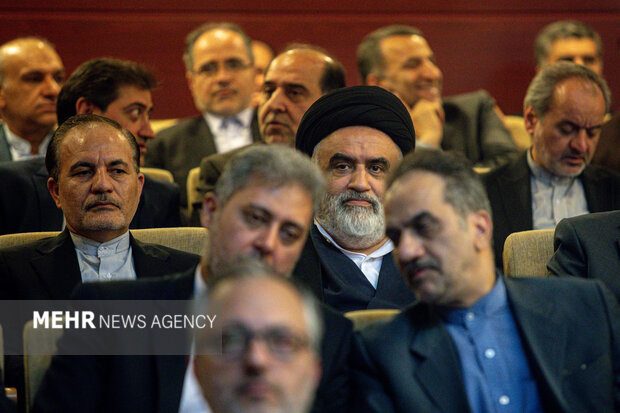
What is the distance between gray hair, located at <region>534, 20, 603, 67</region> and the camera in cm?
497

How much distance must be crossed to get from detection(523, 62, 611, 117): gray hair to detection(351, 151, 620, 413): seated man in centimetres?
183

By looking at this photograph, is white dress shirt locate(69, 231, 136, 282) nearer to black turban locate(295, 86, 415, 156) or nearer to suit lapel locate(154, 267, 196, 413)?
black turban locate(295, 86, 415, 156)

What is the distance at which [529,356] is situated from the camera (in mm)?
1867

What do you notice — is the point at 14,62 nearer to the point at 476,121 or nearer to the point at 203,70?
the point at 203,70

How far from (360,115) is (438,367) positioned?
1.19 m

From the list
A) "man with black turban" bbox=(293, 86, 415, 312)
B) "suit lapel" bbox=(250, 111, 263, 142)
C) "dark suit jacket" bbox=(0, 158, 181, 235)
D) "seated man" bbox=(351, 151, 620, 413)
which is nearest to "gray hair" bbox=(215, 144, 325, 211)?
"seated man" bbox=(351, 151, 620, 413)

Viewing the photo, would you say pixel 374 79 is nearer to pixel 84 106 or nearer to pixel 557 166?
pixel 557 166

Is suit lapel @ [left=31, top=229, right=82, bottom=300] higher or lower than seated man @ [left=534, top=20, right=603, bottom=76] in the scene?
lower

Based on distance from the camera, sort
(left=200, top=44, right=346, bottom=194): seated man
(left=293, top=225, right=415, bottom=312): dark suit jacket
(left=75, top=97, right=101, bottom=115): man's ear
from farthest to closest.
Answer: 1. (left=200, top=44, right=346, bottom=194): seated man
2. (left=75, top=97, right=101, bottom=115): man's ear
3. (left=293, top=225, right=415, bottom=312): dark suit jacket

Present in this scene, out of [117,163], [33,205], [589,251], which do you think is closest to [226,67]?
[33,205]

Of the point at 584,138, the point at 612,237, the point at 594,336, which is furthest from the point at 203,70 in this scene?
the point at 594,336

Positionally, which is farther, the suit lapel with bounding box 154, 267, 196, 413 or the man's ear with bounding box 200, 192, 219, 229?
the man's ear with bounding box 200, 192, 219, 229

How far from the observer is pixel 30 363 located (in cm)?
199

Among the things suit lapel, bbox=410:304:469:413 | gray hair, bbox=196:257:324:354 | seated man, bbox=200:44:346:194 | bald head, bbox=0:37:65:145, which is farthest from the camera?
bald head, bbox=0:37:65:145
